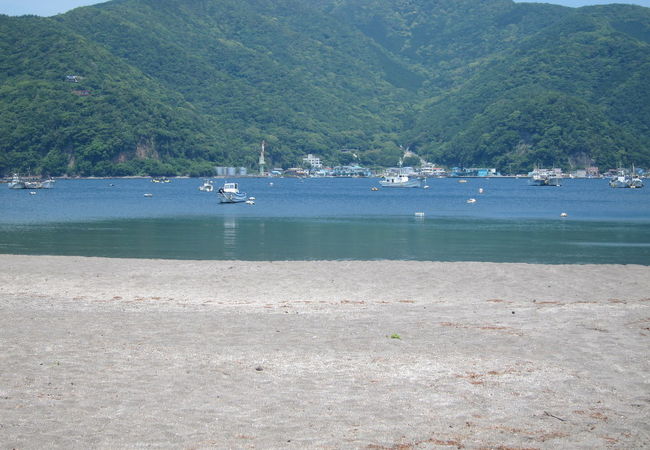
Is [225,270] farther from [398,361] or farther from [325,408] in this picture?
[325,408]

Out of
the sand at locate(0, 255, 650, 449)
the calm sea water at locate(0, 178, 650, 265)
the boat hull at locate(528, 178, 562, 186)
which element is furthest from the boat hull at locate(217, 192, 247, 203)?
the boat hull at locate(528, 178, 562, 186)

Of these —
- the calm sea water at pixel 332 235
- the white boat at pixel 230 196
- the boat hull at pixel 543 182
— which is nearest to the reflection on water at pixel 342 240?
the calm sea water at pixel 332 235

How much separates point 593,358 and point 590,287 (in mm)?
10852

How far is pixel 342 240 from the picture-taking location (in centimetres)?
4622

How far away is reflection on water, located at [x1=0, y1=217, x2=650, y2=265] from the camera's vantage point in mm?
37281

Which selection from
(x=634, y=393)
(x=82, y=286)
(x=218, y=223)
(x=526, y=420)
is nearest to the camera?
(x=526, y=420)

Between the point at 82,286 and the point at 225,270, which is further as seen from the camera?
the point at 225,270

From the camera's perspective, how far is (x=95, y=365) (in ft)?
42.7

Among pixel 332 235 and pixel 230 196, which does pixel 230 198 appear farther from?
pixel 332 235

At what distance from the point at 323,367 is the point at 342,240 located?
33.2 meters

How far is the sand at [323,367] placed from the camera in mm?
9977

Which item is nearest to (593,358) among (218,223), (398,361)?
(398,361)

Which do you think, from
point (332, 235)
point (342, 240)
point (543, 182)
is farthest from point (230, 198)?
point (543, 182)

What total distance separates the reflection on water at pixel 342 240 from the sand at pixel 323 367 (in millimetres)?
13970
